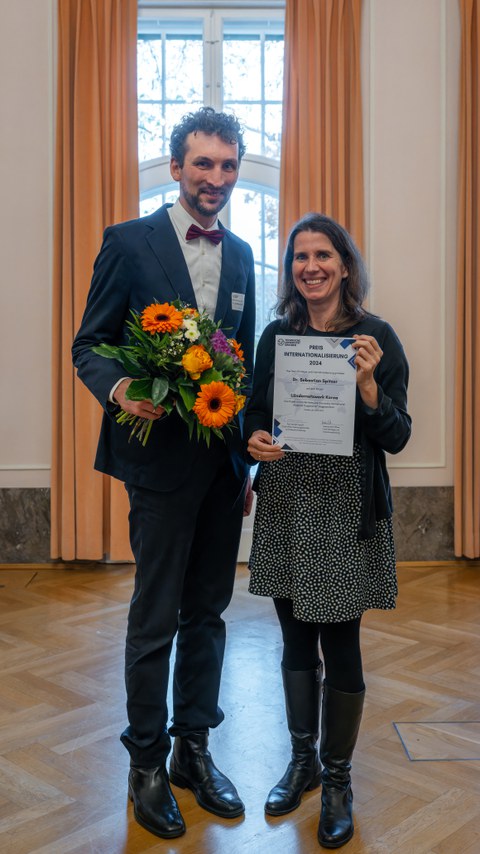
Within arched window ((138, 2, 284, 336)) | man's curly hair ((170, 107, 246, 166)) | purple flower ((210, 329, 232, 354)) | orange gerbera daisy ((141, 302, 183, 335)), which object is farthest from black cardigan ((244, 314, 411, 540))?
A: arched window ((138, 2, 284, 336))

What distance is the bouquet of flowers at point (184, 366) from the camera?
1945 mm

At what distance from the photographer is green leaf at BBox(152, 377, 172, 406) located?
1923 mm

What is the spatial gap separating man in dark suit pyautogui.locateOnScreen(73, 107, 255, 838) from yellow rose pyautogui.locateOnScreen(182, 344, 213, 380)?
269mm

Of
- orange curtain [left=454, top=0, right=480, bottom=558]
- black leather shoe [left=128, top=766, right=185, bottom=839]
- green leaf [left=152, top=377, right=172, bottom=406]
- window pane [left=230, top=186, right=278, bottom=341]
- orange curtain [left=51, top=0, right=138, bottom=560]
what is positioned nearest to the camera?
green leaf [left=152, top=377, right=172, bottom=406]

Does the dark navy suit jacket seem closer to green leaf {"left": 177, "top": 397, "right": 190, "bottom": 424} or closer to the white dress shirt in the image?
the white dress shirt

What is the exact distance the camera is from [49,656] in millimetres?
3668

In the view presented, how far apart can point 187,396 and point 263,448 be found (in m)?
0.32

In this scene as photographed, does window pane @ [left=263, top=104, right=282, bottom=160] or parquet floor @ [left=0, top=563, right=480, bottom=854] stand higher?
window pane @ [left=263, top=104, right=282, bottom=160]

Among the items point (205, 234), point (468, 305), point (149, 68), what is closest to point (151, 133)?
point (149, 68)

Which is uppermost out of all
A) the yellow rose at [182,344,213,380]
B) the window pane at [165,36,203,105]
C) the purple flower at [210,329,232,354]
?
the window pane at [165,36,203,105]

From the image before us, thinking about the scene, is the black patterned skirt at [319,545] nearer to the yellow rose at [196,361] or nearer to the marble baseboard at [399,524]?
the yellow rose at [196,361]

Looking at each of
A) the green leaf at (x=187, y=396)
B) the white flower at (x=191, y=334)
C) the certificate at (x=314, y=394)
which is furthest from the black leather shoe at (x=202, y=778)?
the white flower at (x=191, y=334)

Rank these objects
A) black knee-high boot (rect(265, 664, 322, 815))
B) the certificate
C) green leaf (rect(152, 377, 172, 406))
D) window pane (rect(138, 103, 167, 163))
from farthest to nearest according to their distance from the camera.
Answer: window pane (rect(138, 103, 167, 163)) → black knee-high boot (rect(265, 664, 322, 815)) → the certificate → green leaf (rect(152, 377, 172, 406))

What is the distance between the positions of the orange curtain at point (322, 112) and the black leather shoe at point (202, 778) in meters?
3.55
